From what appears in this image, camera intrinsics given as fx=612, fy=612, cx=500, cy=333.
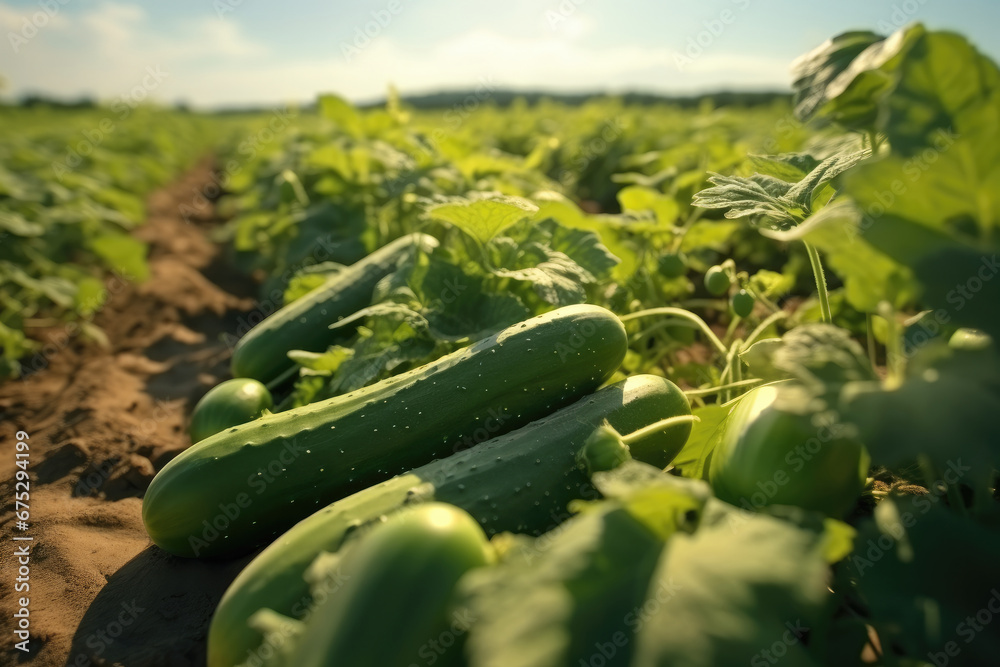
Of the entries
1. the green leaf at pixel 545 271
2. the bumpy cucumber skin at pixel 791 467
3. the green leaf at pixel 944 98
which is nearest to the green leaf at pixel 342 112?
the green leaf at pixel 545 271

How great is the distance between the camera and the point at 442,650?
141 cm

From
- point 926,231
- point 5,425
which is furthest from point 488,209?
point 5,425

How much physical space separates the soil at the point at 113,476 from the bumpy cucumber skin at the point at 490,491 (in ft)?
1.53

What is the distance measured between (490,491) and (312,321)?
6.65 feet

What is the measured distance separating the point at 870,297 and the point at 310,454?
1854 millimetres

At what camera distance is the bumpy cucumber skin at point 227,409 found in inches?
112

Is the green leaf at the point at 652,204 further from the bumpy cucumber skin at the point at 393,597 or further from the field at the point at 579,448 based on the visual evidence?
the bumpy cucumber skin at the point at 393,597

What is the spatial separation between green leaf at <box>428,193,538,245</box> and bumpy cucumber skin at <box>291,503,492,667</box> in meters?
1.62

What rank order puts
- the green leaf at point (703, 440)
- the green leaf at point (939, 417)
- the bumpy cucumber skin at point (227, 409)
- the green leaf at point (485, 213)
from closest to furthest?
the green leaf at point (939, 417) → the green leaf at point (703, 440) → the green leaf at point (485, 213) → the bumpy cucumber skin at point (227, 409)

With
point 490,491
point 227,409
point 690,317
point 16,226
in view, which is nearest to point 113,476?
point 227,409

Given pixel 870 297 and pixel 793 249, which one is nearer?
pixel 870 297

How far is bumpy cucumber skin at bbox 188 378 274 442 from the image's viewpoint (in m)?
2.85

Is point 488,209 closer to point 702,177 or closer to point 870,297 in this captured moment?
point 870,297

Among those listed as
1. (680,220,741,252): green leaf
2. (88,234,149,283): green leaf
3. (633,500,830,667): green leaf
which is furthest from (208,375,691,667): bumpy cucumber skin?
(88,234,149,283): green leaf
